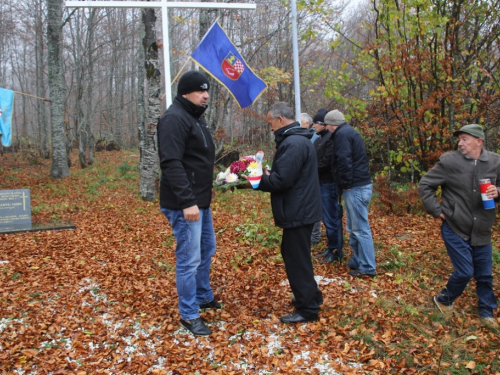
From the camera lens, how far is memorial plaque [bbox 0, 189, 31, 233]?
8.23 m

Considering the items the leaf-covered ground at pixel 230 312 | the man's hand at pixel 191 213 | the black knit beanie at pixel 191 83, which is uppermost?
the black knit beanie at pixel 191 83

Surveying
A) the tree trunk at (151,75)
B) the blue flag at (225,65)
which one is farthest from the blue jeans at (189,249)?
the tree trunk at (151,75)

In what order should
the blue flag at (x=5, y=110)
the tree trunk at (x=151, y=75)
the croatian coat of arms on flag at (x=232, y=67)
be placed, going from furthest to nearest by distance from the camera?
the blue flag at (x=5, y=110) → the tree trunk at (x=151, y=75) → the croatian coat of arms on flag at (x=232, y=67)

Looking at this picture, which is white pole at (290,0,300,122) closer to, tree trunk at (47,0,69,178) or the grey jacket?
the grey jacket

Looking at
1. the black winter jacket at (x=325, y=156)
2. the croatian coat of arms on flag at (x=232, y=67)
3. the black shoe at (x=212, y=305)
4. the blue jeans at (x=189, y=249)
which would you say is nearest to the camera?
the blue jeans at (x=189, y=249)

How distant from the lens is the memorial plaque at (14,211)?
324 inches

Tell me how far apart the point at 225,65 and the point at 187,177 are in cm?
344

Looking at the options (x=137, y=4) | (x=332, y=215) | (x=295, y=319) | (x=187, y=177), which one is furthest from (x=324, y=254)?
(x=137, y=4)

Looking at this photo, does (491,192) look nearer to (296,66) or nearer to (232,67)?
(296,66)

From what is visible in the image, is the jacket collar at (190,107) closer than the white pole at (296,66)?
Yes

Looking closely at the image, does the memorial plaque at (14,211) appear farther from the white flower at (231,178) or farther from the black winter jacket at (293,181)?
the black winter jacket at (293,181)

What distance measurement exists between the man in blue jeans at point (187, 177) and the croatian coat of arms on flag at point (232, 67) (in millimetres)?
2850

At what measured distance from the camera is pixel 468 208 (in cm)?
418

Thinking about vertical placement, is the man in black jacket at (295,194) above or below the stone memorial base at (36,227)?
above
